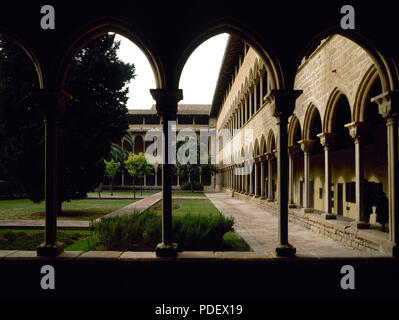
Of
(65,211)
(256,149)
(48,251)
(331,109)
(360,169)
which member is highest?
(331,109)

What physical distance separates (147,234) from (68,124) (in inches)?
291

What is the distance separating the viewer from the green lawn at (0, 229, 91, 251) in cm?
763

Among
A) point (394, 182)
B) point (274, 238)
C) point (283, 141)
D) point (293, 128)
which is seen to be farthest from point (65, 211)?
point (394, 182)

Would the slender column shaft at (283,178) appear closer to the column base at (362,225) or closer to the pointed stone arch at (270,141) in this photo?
the column base at (362,225)

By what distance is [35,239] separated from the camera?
8.40 m

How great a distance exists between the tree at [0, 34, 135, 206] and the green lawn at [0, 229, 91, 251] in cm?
281

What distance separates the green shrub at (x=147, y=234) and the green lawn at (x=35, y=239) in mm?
1017

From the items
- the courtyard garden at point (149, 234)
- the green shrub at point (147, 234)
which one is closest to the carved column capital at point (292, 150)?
the courtyard garden at point (149, 234)

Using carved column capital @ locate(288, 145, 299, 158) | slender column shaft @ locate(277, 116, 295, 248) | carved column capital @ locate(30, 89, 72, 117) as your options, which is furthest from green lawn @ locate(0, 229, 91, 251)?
carved column capital @ locate(288, 145, 299, 158)

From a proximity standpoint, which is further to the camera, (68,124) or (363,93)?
(68,124)

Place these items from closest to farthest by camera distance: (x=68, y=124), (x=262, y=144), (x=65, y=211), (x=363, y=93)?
1. (x=363, y=93)
2. (x=68, y=124)
3. (x=65, y=211)
4. (x=262, y=144)

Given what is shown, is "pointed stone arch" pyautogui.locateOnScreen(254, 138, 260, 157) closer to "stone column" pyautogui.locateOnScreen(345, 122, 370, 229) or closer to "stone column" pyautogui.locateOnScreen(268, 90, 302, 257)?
"stone column" pyautogui.locateOnScreen(345, 122, 370, 229)

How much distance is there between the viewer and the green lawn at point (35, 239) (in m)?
7.63

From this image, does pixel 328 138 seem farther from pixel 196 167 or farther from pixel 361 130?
pixel 196 167
